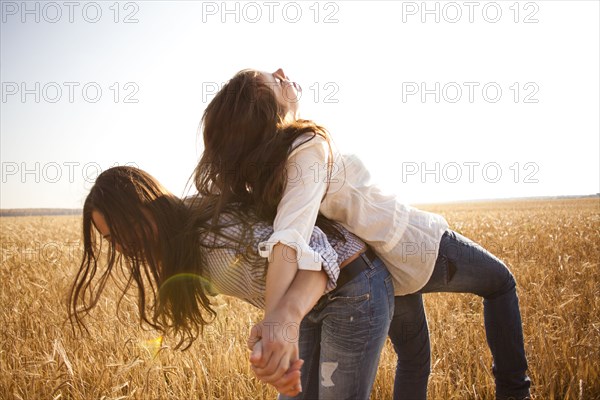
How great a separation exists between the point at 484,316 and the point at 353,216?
1.02 meters

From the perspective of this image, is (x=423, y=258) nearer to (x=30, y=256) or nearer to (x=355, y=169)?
(x=355, y=169)

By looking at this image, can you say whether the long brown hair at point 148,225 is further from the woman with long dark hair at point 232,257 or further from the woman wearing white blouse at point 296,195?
the woman wearing white blouse at point 296,195

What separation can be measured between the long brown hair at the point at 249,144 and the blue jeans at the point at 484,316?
0.56 m

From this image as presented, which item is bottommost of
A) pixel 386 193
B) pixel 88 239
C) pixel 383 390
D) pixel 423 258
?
pixel 383 390

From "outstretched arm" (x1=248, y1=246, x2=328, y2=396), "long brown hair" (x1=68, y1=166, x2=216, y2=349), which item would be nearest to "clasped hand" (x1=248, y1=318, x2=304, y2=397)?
"outstretched arm" (x1=248, y1=246, x2=328, y2=396)

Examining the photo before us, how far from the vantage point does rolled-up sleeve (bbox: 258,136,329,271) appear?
44.9 inches

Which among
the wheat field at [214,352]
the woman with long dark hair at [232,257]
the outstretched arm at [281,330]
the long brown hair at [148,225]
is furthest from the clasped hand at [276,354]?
the wheat field at [214,352]

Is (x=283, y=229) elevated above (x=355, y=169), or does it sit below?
below

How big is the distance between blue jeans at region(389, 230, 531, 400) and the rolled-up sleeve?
0.67 metres

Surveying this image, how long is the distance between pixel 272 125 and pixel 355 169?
0.31m

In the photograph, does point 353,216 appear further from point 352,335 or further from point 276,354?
point 276,354

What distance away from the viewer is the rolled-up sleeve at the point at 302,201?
1.14m

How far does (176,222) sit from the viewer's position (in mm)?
1343

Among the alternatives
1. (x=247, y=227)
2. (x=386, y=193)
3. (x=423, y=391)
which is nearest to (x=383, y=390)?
(x=423, y=391)
